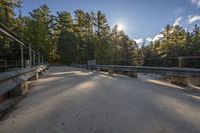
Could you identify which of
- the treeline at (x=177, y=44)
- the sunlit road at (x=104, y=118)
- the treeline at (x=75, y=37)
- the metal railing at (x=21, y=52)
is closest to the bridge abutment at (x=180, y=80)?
the sunlit road at (x=104, y=118)

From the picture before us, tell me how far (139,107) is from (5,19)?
28459 millimetres

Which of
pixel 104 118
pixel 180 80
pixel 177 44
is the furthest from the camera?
pixel 177 44

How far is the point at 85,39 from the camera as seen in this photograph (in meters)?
50.0

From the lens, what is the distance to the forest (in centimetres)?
3697

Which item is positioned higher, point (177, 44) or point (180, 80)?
point (177, 44)

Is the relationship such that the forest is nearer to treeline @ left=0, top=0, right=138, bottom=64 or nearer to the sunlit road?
treeline @ left=0, top=0, right=138, bottom=64

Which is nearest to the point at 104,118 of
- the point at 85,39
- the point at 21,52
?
the point at 21,52

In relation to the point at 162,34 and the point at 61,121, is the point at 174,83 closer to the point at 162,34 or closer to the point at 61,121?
the point at 61,121

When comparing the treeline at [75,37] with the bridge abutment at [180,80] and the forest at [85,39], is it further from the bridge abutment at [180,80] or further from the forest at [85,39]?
the bridge abutment at [180,80]

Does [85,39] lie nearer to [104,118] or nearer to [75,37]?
[75,37]

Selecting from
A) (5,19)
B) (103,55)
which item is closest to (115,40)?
(103,55)

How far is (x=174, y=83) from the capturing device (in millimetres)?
7797

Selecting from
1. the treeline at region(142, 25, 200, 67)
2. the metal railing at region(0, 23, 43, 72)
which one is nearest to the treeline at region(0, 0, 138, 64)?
the treeline at region(142, 25, 200, 67)

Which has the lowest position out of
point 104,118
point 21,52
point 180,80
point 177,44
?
point 104,118
